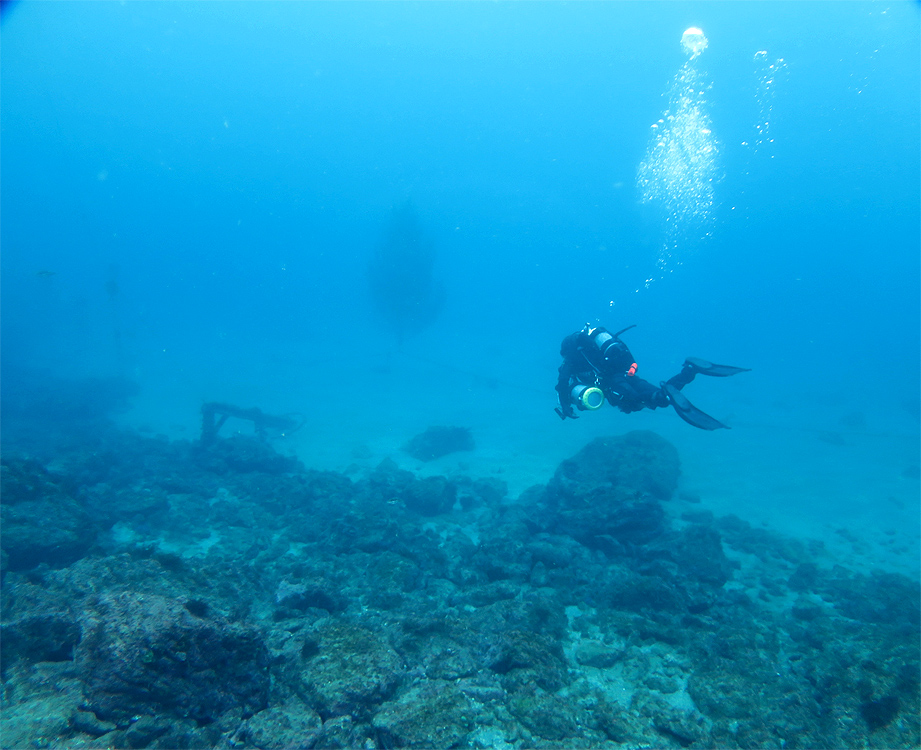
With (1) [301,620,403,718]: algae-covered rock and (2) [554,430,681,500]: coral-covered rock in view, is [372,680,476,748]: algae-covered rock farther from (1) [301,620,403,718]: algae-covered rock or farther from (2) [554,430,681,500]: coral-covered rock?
(2) [554,430,681,500]: coral-covered rock

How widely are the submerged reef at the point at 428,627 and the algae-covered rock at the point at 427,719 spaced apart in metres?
0.02

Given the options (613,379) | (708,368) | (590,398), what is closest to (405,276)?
(613,379)

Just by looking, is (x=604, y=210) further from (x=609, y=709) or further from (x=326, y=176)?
(x=609, y=709)

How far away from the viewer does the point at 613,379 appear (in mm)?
7918

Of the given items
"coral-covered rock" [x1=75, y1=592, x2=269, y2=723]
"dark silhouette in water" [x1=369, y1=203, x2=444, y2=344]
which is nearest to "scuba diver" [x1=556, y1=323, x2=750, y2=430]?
"coral-covered rock" [x1=75, y1=592, x2=269, y2=723]

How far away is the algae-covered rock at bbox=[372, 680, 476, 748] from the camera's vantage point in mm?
3424

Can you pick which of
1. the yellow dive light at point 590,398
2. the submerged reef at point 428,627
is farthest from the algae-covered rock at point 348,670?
the yellow dive light at point 590,398

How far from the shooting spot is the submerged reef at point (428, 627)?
353cm

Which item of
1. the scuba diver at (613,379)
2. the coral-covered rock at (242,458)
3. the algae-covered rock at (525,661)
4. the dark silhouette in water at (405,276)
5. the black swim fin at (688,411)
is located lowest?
the algae-covered rock at (525,661)

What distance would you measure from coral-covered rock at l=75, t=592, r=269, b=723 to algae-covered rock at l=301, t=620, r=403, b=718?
48 cm

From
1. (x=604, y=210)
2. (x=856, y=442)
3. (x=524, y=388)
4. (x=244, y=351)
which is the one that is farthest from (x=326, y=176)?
(x=856, y=442)

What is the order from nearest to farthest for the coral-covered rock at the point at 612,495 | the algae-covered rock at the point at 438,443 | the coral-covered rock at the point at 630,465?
1. the coral-covered rock at the point at 612,495
2. the coral-covered rock at the point at 630,465
3. the algae-covered rock at the point at 438,443

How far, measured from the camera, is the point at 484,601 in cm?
680

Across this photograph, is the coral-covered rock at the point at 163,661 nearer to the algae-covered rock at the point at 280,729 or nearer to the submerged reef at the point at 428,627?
the submerged reef at the point at 428,627
